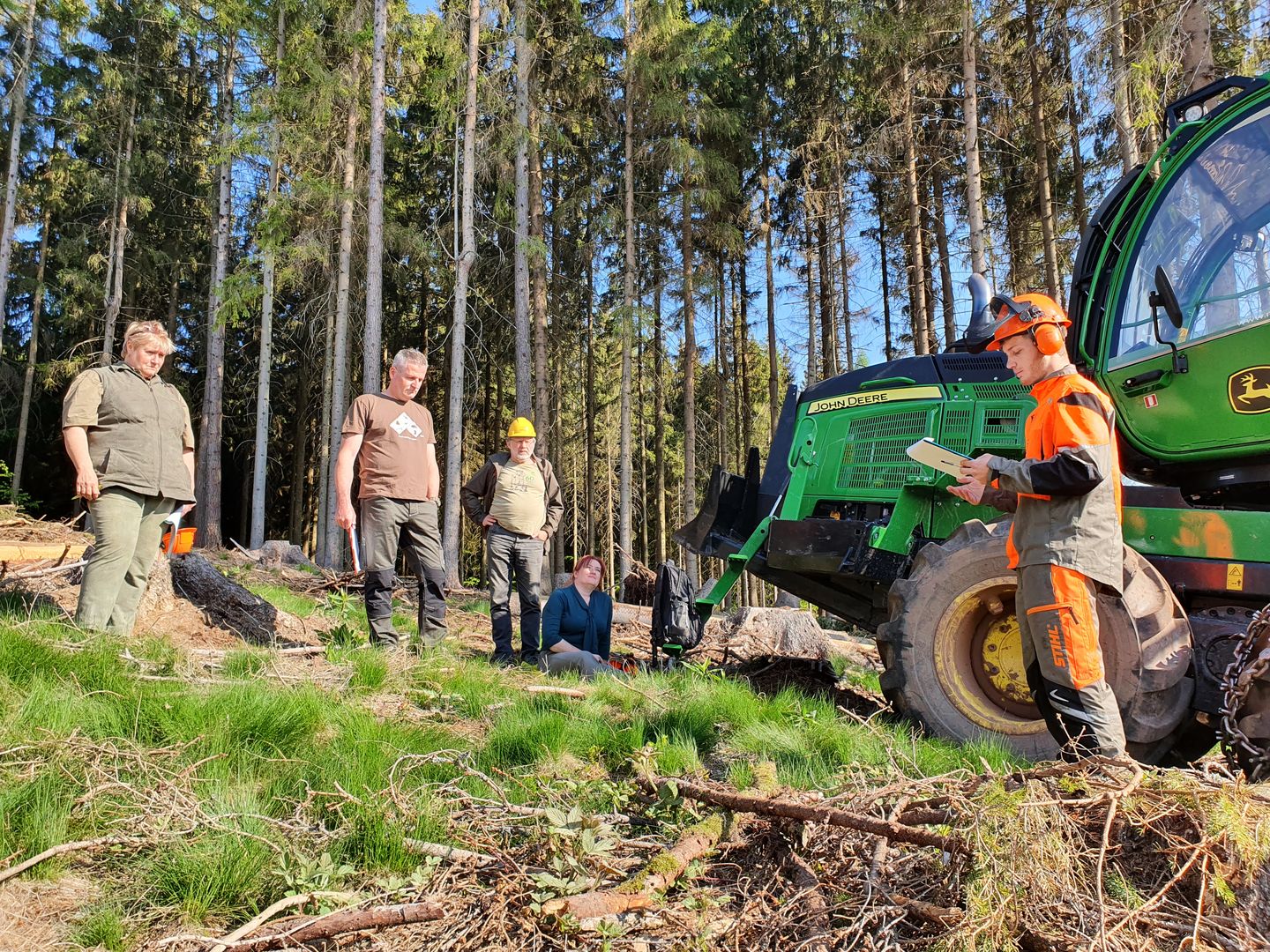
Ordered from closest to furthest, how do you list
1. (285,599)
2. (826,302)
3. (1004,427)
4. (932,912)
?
(932,912) < (1004,427) < (285,599) < (826,302)

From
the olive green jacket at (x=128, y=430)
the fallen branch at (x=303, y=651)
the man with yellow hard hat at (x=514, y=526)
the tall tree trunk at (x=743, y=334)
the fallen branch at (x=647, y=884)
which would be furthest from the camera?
the tall tree trunk at (x=743, y=334)


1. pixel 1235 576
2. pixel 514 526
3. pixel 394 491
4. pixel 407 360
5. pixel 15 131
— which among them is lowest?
pixel 1235 576

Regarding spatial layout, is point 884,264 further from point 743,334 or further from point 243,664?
point 243,664

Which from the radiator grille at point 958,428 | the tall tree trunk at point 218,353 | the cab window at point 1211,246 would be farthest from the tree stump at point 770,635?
the tall tree trunk at point 218,353

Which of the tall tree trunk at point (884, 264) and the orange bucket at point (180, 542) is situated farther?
the tall tree trunk at point (884, 264)

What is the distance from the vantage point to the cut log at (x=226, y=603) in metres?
5.50

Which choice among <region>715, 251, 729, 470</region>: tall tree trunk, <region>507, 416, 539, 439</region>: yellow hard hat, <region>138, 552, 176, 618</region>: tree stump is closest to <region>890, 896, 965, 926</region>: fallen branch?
<region>138, 552, 176, 618</region>: tree stump

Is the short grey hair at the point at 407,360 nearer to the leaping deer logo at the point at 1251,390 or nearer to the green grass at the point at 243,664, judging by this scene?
the green grass at the point at 243,664

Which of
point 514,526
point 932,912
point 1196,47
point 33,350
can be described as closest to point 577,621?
point 514,526

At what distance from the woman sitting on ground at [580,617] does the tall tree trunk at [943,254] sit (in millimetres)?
13866

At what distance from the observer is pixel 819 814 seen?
2.33 metres

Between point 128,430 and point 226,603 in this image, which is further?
point 226,603

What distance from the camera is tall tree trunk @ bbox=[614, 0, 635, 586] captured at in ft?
55.1

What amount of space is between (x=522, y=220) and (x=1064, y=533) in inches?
555
